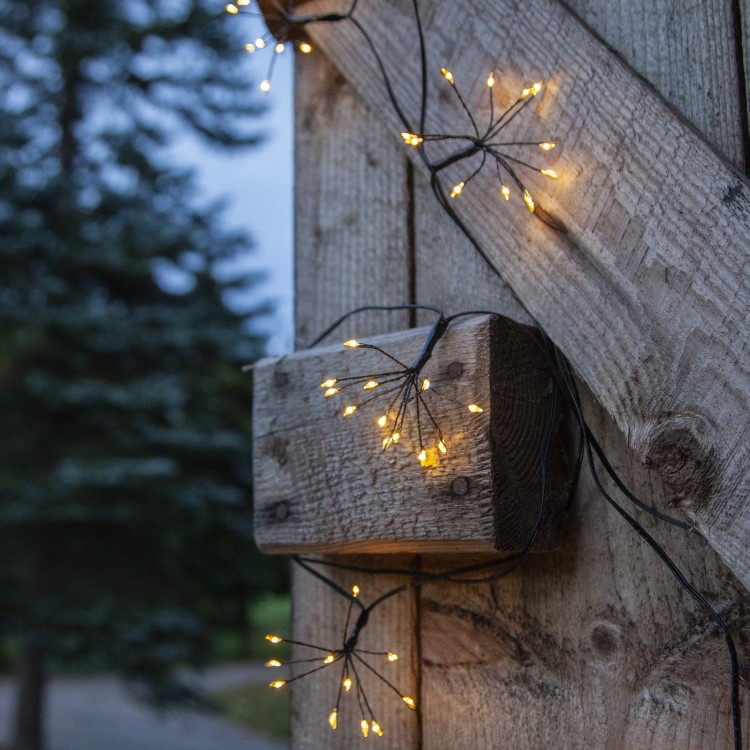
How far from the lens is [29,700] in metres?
5.36

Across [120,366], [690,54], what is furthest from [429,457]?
[120,366]

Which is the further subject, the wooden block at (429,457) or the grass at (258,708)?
the grass at (258,708)

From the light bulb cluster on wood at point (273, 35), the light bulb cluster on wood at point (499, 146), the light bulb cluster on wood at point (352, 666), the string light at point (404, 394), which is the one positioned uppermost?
the light bulb cluster on wood at point (273, 35)

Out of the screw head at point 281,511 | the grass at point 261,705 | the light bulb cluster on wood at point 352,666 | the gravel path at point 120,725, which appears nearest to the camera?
the light bulb cluster on wood at point 352,666

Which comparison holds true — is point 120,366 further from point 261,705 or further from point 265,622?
point 265,622

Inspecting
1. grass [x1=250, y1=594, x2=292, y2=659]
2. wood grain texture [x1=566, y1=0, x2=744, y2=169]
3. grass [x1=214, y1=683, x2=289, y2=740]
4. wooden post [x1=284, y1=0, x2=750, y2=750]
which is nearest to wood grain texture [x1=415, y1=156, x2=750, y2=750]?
wooden post [x1=284, y1=0, x2=750, y2=750]

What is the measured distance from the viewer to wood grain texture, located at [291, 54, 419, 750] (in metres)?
0.83

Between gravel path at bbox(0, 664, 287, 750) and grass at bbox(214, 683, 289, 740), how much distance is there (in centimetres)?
17

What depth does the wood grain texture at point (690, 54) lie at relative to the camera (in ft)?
2.28

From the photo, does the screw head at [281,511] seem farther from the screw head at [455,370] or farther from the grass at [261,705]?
the grass at [261,705]

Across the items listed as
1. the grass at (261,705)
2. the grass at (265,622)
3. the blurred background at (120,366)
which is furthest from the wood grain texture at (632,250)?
the grass at (265,622)

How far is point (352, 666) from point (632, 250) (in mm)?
433

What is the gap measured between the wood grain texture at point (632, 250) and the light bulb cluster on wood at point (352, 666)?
12.0 inches

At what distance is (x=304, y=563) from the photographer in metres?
0.90
